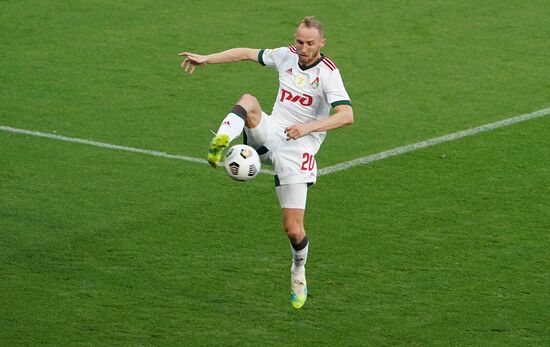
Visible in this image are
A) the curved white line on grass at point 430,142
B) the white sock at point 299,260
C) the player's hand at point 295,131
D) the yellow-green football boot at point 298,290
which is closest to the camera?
the player's hand at point 295,131

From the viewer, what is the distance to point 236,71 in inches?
690

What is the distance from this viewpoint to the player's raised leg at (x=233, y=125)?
10.0 meters

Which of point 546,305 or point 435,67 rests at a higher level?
point 546,305

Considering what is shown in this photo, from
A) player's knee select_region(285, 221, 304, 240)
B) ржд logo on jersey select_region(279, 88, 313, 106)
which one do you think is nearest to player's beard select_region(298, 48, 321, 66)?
ржд logo on jersey select_region(279, 88, 313, 106)

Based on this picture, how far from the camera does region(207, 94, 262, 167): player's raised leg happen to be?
32.8 feet

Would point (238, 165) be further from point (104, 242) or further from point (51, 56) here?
point (51, 56)

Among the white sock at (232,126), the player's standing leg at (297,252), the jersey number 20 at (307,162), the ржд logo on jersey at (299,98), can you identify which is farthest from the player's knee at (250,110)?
the player's standing leg at (297,252)

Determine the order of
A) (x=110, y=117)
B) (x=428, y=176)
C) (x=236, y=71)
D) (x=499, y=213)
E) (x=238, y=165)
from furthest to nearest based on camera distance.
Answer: (x=236, y=71) < (x=110, y=117) < (x=428, y=176) < (x=499, y=213) < (x=238, y=165)

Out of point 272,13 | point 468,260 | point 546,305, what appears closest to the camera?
point 546,305

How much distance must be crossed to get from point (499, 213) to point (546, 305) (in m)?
2.27

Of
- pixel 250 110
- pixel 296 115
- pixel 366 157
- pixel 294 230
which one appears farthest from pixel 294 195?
pixel 366 157

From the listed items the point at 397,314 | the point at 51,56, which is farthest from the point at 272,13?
the point at 397,314

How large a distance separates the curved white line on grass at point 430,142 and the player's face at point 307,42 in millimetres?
3649

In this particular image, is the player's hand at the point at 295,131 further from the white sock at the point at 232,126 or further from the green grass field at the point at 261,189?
the green grass field at the point at 261,189
